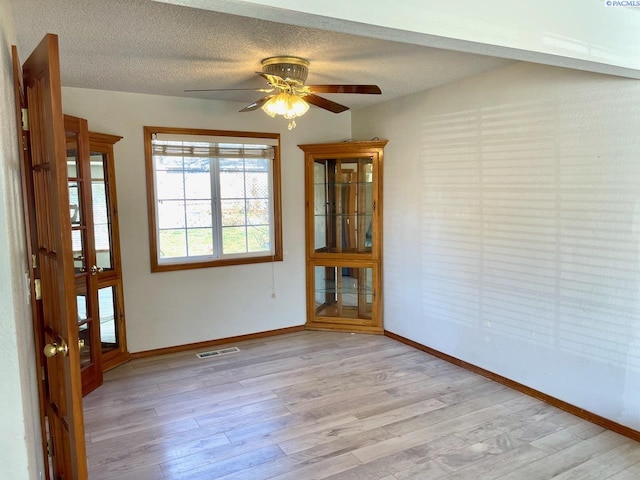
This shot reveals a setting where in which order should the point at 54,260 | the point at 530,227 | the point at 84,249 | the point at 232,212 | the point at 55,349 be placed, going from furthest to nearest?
1. the point at 232,212
2. the point at 84,249
3. the point at 530,227
4. the point at 54,260
5. the point at 55,349

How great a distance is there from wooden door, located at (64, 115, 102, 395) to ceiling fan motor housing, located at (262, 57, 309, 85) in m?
1.56

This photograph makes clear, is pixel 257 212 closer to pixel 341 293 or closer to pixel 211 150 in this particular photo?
pixel 211 150

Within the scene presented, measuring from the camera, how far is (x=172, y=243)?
4527 millimetres

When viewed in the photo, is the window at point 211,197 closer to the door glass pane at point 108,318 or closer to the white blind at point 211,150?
the white blind at point 211,150

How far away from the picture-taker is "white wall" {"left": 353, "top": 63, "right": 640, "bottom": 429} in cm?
283

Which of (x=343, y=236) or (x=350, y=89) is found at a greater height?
(x=350, y=89)

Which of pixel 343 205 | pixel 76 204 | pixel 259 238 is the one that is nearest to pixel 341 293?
pixel 343 205

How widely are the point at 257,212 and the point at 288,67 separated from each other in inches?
81.6

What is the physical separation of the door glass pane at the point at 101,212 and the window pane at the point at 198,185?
0.79 metres

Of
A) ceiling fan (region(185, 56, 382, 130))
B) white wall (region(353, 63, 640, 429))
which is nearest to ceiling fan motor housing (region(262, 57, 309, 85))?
ceiling fan (region(185, 56, 382, 130))

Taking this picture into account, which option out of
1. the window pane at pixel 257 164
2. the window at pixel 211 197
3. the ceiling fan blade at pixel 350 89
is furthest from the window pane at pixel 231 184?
the ceiling fan blade at pixel 350 89

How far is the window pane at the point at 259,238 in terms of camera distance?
4.92m

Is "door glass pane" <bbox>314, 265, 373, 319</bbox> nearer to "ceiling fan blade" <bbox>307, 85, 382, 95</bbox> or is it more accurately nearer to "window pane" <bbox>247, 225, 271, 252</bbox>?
"window pane" <bbox>247, 225, 271, 252</bbox>

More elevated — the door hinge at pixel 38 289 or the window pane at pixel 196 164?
the window pane at pixel 196 164
